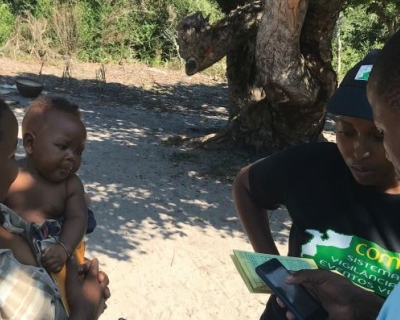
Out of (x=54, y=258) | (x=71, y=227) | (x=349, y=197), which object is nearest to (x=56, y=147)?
(x=71, y=227)

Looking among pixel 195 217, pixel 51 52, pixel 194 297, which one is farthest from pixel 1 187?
pixel 51 52

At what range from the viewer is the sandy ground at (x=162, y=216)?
13.8 ft

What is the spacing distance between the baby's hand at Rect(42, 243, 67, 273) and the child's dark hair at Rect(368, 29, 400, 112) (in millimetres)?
1080

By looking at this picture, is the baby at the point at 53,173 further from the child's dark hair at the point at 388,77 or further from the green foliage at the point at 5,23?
the green foliage at the point at 5,23

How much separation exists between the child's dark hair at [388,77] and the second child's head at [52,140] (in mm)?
1214

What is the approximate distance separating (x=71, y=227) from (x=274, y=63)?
4.64 metres

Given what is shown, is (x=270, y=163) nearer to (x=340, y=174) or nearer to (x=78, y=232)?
(x=340, y=174)

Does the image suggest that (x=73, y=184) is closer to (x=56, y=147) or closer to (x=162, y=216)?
(x=56, y=147)

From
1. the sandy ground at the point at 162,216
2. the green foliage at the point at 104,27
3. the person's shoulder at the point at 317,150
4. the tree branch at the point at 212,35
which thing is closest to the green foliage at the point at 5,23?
the green foliage at the point at 104,27

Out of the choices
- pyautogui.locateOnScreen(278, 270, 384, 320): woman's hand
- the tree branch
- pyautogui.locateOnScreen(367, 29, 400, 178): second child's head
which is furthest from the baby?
the tree branch

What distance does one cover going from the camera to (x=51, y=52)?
15703 millimetres

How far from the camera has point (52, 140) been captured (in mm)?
1963

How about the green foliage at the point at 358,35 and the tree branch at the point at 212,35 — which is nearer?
the tree branch at the point at 212,35

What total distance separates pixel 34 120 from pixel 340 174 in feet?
→ 3.52
